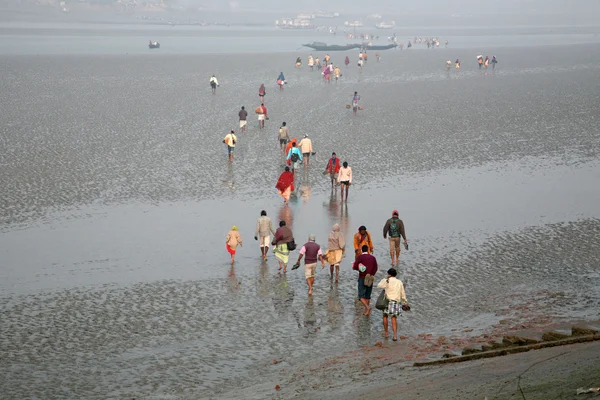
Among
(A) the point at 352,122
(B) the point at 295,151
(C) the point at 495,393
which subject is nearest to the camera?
(C) the point at 495,393

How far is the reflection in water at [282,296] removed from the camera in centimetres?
1777

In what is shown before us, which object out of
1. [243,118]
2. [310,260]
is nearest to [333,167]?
[310,260]

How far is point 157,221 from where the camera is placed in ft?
82.0

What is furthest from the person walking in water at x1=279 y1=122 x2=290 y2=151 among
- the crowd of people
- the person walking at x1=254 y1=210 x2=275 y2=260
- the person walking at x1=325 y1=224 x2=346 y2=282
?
the person walking at x1=325 y1=224 x2=346 y2=282

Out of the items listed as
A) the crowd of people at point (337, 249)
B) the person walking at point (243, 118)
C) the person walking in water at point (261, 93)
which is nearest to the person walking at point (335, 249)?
the crowd of people at point (337, 249)

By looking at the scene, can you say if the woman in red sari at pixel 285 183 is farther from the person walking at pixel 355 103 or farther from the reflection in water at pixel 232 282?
the person walking at pixel 355 103

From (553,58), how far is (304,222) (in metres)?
68.9

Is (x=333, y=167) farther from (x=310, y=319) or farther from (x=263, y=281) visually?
(x=310, y=319)

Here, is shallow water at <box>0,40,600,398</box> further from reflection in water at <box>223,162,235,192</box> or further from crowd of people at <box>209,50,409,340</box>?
crowd of people at <box>209,50,409,340</box>

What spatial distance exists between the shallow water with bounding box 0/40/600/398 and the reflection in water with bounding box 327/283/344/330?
0.21 ft

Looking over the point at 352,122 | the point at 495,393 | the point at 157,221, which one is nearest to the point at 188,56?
the point at 352,122

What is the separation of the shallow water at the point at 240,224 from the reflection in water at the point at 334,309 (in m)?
0.06

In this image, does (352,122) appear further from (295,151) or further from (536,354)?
(536,354)

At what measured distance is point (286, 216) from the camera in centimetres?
2550
